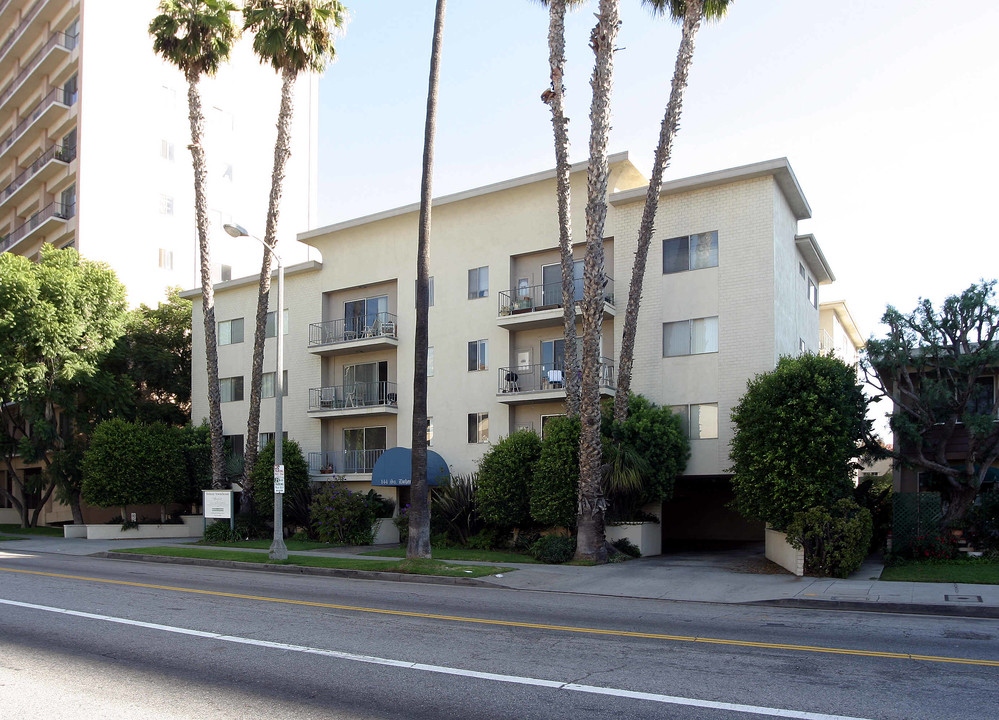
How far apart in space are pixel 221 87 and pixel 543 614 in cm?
4756

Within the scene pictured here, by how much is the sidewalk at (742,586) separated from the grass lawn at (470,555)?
1107 mm

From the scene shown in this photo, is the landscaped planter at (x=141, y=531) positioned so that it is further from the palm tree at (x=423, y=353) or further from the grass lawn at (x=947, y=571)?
the grass lawn at (x=947, y=571)

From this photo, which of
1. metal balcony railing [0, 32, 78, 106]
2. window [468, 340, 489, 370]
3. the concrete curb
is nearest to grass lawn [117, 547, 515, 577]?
the concrete curb

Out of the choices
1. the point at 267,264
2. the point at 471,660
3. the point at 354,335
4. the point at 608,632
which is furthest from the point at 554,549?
the point at 267,264

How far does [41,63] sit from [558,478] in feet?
134

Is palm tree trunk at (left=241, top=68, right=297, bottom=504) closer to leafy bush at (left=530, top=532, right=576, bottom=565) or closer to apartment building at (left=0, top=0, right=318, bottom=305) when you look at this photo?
leafy bush at (left=530, top=532, right=576, bottom=565)

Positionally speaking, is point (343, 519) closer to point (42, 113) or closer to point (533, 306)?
point (533, 306)

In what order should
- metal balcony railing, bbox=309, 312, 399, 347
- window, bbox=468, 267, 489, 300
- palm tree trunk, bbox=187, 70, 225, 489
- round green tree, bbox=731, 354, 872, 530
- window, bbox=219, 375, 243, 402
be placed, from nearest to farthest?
round green tree, bbox=731, 354, 872, 530
window, bbox=468, 267, 489, 300
palm tree trunk, bbox=187, 70, 225, 489
metal balcony railing, bbox=309, 312, 399, 347
window, bbox=219, 375, 243, 402

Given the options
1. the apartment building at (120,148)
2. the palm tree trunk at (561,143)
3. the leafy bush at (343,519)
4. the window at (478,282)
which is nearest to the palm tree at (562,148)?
the palm tree trunk at (561,143)

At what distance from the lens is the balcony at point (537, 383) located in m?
27.5

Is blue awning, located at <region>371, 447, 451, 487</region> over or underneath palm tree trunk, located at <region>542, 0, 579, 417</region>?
underneath

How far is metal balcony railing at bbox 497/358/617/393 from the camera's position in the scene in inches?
1112

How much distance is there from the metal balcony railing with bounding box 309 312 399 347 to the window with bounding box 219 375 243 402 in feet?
16.5

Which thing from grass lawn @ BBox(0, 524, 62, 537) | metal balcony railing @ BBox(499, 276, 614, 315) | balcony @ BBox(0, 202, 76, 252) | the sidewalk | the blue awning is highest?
balcony @ BBox(0, 202, 76, 252)
